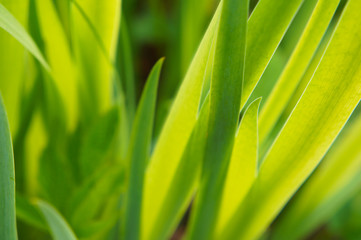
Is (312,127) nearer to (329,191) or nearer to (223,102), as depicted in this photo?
(223,102)

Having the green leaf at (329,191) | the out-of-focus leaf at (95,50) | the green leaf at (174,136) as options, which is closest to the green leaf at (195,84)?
the green leaf at (174,136)

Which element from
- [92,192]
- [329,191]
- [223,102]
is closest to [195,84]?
[223,102]

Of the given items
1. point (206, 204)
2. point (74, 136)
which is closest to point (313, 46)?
point (206, 204)

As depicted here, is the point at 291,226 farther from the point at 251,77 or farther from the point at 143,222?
the point at 251,77

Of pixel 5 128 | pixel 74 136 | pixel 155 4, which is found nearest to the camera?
pixel 5 128

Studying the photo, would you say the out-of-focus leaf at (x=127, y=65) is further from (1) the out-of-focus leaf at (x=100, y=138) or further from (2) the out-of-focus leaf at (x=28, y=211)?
(2) the out-of-focus leaf at (x=28, y=211)

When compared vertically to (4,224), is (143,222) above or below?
below

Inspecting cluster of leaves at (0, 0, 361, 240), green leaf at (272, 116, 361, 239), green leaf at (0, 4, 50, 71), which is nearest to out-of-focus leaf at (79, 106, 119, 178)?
cluster of leaves at (0, 0, 361, 240)

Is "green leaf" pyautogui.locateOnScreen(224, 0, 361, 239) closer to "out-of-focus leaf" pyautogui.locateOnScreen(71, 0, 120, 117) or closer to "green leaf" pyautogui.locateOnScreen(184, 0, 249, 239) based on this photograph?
"green leaf" pyautogui.locateOnScreen(184, 0, 249, 239)

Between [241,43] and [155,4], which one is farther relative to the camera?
[155,4]
